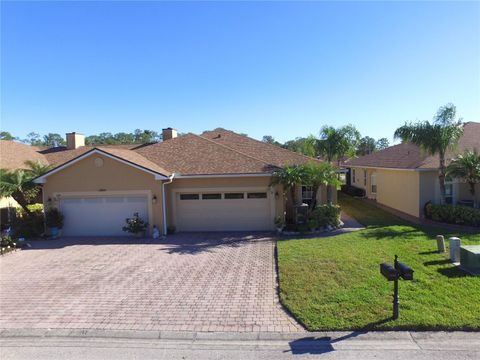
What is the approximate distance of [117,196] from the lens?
16000 millimetres

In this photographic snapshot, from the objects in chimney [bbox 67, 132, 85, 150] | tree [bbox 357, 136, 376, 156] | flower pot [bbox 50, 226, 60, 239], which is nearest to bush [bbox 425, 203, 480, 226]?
flower pot [bbox 50, 226, 60, 239]

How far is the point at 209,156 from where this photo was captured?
17.8 m

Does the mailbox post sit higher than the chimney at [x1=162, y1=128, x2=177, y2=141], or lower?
lower

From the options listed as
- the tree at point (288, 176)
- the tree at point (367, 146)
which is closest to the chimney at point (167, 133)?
the tree at point (288, 176)

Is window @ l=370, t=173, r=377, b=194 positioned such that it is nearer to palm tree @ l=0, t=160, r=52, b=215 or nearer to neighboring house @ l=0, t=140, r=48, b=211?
palm tree @ l=0, t=160, r=52, b=215

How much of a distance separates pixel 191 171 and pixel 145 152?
4.73 metres

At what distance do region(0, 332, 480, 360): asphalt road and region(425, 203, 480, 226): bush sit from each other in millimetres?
10506

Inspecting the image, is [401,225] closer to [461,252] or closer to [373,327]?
[461,252]

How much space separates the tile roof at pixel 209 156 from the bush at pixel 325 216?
275 cm

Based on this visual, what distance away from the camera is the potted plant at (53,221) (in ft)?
52.3

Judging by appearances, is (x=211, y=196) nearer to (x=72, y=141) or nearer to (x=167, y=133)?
(x=167, y=133)

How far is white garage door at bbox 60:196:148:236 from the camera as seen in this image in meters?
15.9

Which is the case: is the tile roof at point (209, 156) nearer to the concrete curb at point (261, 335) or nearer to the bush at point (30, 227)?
the bush at point (30, 227)

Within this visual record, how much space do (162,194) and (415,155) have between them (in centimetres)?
1449
